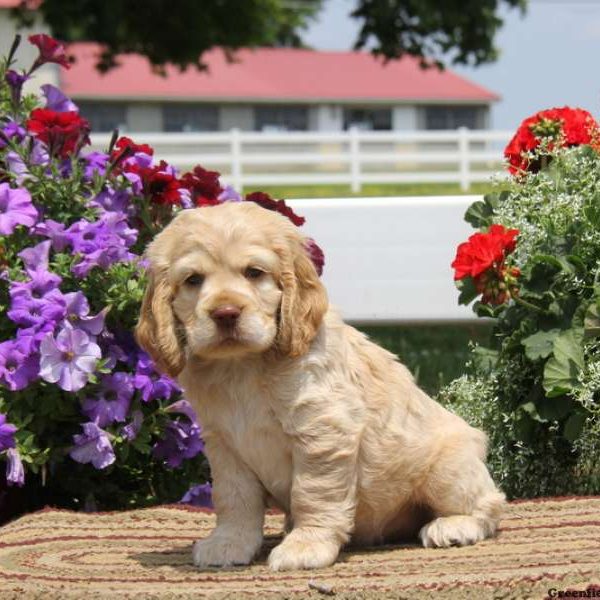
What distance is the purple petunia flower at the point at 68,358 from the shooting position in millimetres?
4750

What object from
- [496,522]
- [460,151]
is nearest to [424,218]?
[496,522]

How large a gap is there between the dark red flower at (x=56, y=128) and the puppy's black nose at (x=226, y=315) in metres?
1.99

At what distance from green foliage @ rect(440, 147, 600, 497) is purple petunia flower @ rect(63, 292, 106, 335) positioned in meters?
1.53

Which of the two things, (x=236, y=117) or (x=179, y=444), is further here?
(x=236, y=117)

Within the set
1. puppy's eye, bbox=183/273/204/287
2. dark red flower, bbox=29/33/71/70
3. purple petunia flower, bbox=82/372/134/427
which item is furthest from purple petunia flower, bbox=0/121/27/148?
puppy's eye, bbox=183/273/204/287

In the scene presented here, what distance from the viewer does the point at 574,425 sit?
5008mm

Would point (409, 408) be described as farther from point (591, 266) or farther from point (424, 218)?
point (424, 218)

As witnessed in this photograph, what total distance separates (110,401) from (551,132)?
230 cm

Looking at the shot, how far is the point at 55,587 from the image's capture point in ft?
12.0

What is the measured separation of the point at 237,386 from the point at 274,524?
1.15m

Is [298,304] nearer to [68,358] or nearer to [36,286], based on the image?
[68,358]

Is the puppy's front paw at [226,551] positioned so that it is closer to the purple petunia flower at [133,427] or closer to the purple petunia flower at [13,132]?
the purple petunia flower at [133,427]

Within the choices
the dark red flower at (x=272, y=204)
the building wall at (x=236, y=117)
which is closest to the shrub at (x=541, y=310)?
the dark red flower at (x=272, y=204)

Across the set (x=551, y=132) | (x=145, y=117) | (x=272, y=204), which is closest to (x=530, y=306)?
Answer: (x=551, y=132)
